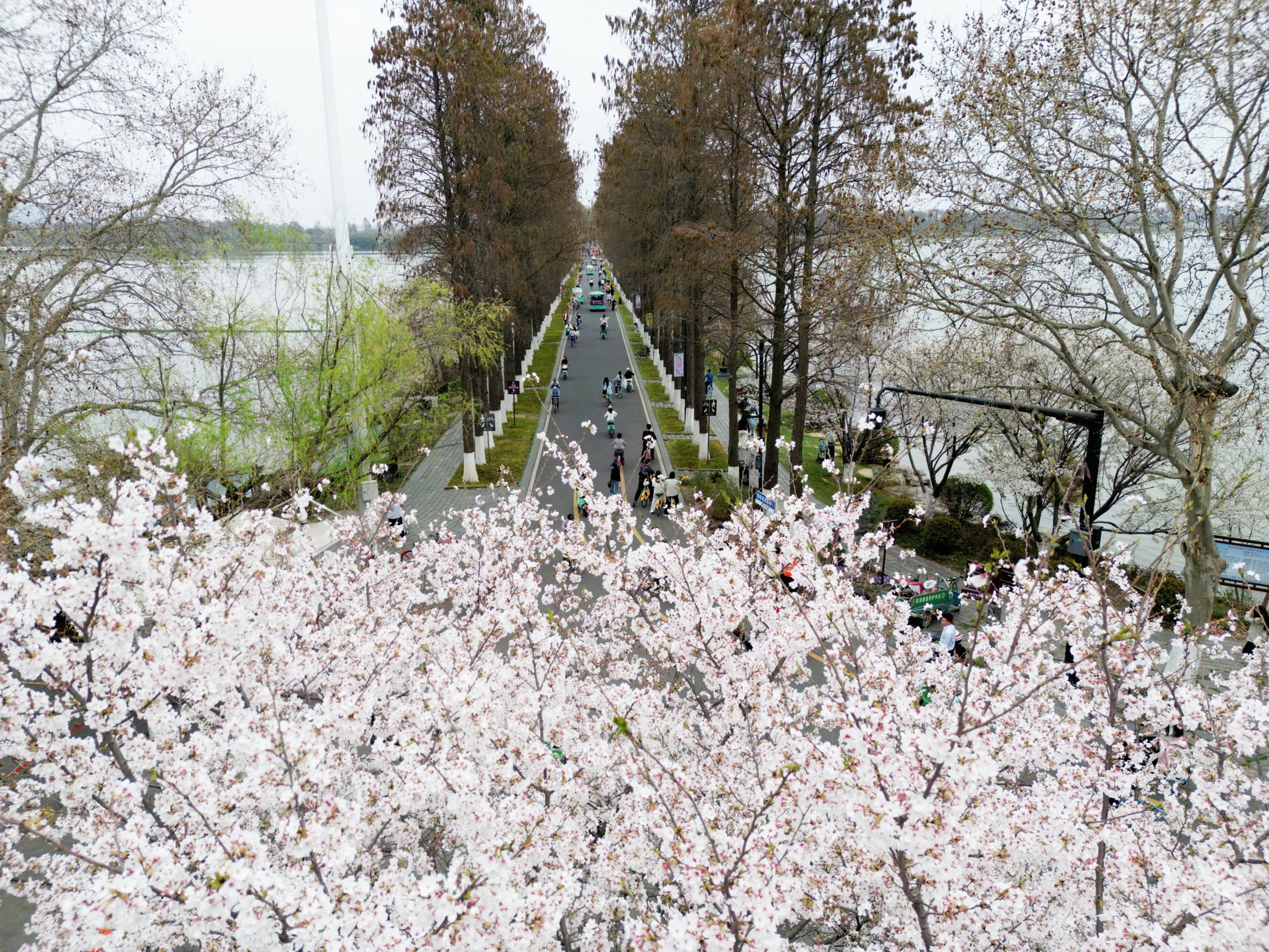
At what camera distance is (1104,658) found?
4395 millimetres

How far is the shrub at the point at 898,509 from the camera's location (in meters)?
20.3

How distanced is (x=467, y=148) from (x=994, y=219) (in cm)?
1588

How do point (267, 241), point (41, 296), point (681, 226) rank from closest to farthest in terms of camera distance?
point (41, 296)
point (267, 241)
point (681, 226)

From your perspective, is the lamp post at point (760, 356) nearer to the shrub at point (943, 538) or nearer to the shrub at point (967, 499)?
the shrub at point (943, 538)

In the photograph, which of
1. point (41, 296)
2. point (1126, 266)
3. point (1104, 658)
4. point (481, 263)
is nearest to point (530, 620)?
point (1104, 658)

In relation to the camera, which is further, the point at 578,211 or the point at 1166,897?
the point at 578,211

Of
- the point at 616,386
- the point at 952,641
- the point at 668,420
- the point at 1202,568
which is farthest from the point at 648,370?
the point at 1202,568

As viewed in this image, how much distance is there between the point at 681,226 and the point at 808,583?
1450 centimetres

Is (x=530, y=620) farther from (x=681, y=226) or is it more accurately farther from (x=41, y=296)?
(x=681, y=226)

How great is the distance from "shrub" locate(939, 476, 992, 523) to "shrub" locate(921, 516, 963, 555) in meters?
3.56

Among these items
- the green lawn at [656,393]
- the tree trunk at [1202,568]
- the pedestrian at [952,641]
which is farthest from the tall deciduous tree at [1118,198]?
the green lawn at [656,393]

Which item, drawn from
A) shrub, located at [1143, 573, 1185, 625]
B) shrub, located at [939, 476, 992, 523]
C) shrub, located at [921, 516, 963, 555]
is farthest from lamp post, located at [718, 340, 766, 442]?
shrub, located at [1143, 573, 1185, 625]

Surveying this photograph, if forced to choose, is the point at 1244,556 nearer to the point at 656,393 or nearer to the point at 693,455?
the point at 693,455

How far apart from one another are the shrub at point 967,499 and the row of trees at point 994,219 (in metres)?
Answer: 1.86
